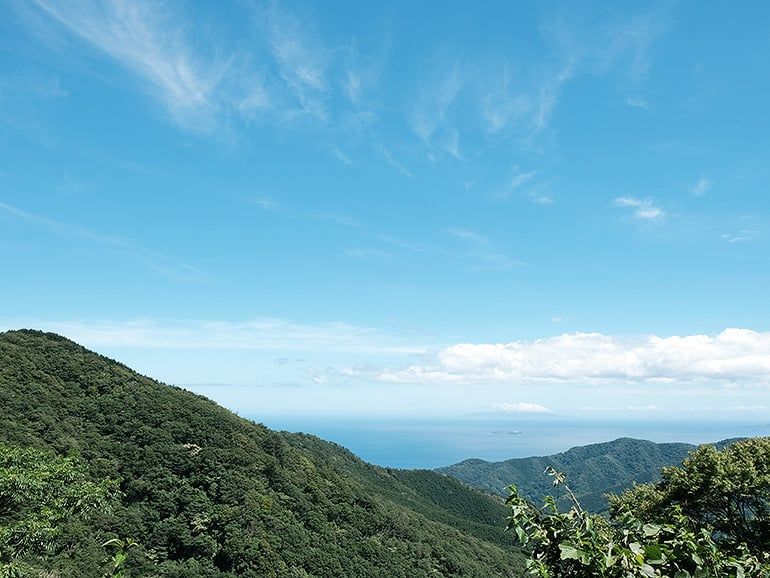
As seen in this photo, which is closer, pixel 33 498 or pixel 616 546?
pixel 616 546

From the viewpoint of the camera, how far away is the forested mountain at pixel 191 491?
124 feet

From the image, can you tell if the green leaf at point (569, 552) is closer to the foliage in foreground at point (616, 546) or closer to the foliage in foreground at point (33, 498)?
the foliage in foreground at point (616, 546)

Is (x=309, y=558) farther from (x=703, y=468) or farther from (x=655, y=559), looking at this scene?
(x=655, y=559)

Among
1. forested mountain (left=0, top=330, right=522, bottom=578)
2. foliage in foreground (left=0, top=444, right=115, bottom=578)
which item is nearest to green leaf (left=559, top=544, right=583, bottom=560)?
foliage in foreground (left=0, top=444, right=115, bottom=578)

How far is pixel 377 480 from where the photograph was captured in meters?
102

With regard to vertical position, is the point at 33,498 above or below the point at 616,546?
below

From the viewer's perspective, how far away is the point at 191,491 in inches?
1721

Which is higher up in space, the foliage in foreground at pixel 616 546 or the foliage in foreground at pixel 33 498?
the foliage in foreground at pixel 616 546

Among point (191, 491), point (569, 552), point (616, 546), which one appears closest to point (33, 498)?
point (569, 552)

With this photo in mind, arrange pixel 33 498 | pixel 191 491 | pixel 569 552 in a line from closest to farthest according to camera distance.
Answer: pixel 569 552, pixel 33 498, pixel 191 491

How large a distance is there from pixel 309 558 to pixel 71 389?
101 feet

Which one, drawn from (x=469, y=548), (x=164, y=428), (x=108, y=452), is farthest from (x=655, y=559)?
(x=469, y=548)

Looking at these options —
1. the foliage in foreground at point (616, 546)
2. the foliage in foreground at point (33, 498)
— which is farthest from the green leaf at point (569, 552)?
the foliage in foreground at point (33, 498)

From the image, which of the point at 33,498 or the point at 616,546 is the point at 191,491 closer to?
the point at 33,498
